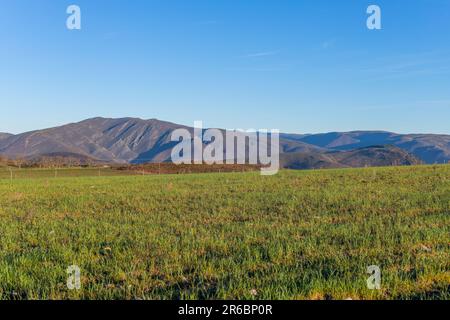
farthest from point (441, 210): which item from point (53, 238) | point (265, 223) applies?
point (53, 238)

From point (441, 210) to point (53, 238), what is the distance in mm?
14400

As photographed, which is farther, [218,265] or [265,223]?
[265,223]

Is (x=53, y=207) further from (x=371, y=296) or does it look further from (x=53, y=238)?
(x=371, y=296)

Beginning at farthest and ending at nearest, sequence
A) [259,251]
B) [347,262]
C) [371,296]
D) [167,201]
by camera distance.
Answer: [167,201] → [259,251] → [347,262] → [371,296]

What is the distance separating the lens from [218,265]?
851cm

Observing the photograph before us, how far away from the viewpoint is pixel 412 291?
666 centimetres

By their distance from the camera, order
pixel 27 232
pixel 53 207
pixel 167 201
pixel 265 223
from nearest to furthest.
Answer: pixel 27 232 → pixel 265 223 → pixel 53 207 → pixel 167 201

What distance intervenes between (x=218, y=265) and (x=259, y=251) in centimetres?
154

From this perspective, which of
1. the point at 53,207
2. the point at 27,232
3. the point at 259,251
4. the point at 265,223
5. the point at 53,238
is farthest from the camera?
the point at 53,207

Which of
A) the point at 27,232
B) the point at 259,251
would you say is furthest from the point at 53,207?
the point at 259,251
